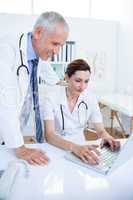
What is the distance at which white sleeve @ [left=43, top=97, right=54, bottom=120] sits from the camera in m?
1.68

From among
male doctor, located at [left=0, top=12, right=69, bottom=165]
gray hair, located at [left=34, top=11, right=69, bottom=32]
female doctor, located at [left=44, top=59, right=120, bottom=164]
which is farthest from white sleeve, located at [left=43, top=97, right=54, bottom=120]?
gray hair, located at [left=34, top=11, right=69, bottom=32]

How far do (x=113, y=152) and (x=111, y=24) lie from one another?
10.1 feet

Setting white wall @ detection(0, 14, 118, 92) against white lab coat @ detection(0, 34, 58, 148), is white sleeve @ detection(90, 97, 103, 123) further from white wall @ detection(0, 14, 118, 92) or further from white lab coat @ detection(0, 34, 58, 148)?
white wall @ detection(0, 14, 118, 92)

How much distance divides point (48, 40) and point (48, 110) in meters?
0.56

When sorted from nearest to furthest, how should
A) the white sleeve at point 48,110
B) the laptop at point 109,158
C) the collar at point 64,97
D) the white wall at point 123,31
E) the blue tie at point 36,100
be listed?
the laptop at point 109,158
the blue tie at point 36,100
the white sleeve at point 48,110
the collar at point 64,97
the white wall at point 123,31

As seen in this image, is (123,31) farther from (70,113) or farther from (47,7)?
(70,113)

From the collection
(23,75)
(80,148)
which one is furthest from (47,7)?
(80,148)

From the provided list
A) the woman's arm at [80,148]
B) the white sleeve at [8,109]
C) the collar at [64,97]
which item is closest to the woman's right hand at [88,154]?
the woman's arm at [80,148]

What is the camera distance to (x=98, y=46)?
395 cm

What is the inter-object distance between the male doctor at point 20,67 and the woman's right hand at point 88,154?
13 centimetres

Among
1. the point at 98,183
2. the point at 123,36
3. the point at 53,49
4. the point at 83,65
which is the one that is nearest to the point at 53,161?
the point at 98,183

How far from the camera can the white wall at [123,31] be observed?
3.75 metres

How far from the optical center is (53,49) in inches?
50.0

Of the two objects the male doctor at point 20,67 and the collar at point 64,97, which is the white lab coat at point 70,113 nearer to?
the collar at point 64,97
